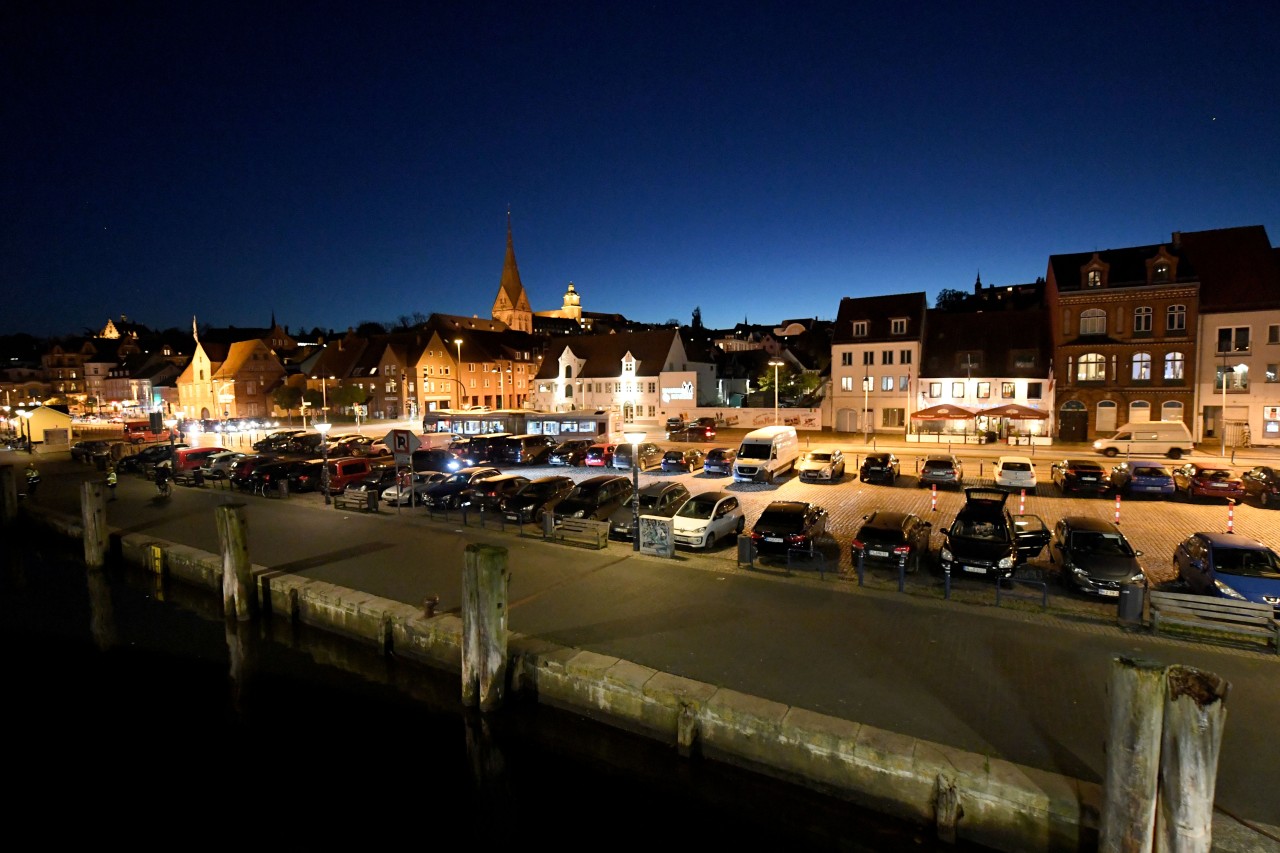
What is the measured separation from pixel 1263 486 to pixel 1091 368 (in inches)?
853

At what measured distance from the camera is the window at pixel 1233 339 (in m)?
40.3

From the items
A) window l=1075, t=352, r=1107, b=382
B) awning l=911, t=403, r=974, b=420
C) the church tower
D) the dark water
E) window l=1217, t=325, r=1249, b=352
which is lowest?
the dark water

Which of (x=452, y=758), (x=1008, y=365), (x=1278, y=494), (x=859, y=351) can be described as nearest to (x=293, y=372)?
(x=859, y=351)

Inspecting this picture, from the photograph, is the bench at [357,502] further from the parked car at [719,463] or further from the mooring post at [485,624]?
the parked car at [719,463]

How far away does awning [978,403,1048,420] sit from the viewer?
144ft

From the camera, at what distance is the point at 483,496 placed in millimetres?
25266

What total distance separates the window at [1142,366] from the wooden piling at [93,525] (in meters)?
54.9

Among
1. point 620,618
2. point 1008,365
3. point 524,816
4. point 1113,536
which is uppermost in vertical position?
point 1008,365

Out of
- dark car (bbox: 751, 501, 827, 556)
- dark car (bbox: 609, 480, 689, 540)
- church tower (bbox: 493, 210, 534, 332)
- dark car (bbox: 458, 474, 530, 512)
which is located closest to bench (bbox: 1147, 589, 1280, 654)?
dark car (bbox: 751, 501, 827, 556)

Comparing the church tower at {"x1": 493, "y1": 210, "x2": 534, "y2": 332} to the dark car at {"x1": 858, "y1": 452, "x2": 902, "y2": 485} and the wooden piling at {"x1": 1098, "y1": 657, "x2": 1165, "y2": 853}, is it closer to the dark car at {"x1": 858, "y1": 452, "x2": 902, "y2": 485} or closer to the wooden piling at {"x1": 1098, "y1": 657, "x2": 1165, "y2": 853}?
the dark car at {"x1": 858, "y1": 452, "x2": 902, "y2": 485}

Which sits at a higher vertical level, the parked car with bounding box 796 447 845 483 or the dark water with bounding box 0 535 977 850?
the parked car with bounding box 796 447 845 483

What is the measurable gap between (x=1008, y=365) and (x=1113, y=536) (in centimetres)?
3613

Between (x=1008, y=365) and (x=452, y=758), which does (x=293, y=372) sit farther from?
(x=452, y=758)

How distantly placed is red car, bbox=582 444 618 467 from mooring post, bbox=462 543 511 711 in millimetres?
24119
